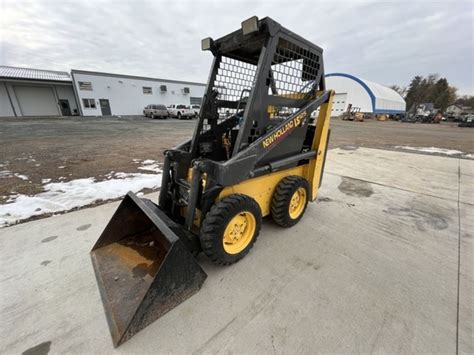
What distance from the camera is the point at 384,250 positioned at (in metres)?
2.28

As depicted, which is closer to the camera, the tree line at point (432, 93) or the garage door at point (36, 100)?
the garage door at point (36, 100)

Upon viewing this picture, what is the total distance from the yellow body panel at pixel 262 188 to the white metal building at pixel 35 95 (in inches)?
1153

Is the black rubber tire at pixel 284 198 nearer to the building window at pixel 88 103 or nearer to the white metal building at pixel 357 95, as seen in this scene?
the building window at pixel 88 103

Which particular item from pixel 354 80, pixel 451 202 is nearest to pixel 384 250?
pixel 451 202

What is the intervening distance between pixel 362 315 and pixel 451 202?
334cm

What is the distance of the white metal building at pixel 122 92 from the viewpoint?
866 inches

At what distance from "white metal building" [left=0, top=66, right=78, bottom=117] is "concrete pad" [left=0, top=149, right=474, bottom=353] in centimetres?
2843

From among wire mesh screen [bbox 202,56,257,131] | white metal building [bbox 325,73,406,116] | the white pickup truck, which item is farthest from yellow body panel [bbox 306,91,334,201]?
white metal building [bbox 325,73,406,116]

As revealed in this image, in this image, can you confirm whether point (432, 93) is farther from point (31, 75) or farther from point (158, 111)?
point (31, 75)

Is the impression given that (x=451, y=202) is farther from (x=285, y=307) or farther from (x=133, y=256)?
(x=133, y=256)

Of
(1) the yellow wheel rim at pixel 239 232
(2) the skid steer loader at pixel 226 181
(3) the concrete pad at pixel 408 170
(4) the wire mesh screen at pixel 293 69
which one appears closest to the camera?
(2) the skid steer loader at pixel 226 181

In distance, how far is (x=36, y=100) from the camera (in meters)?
22.6

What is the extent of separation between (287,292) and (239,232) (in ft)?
2.23

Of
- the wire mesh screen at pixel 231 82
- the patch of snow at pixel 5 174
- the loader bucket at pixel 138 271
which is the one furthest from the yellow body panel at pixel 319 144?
the patch of snow at pixel 5 174
